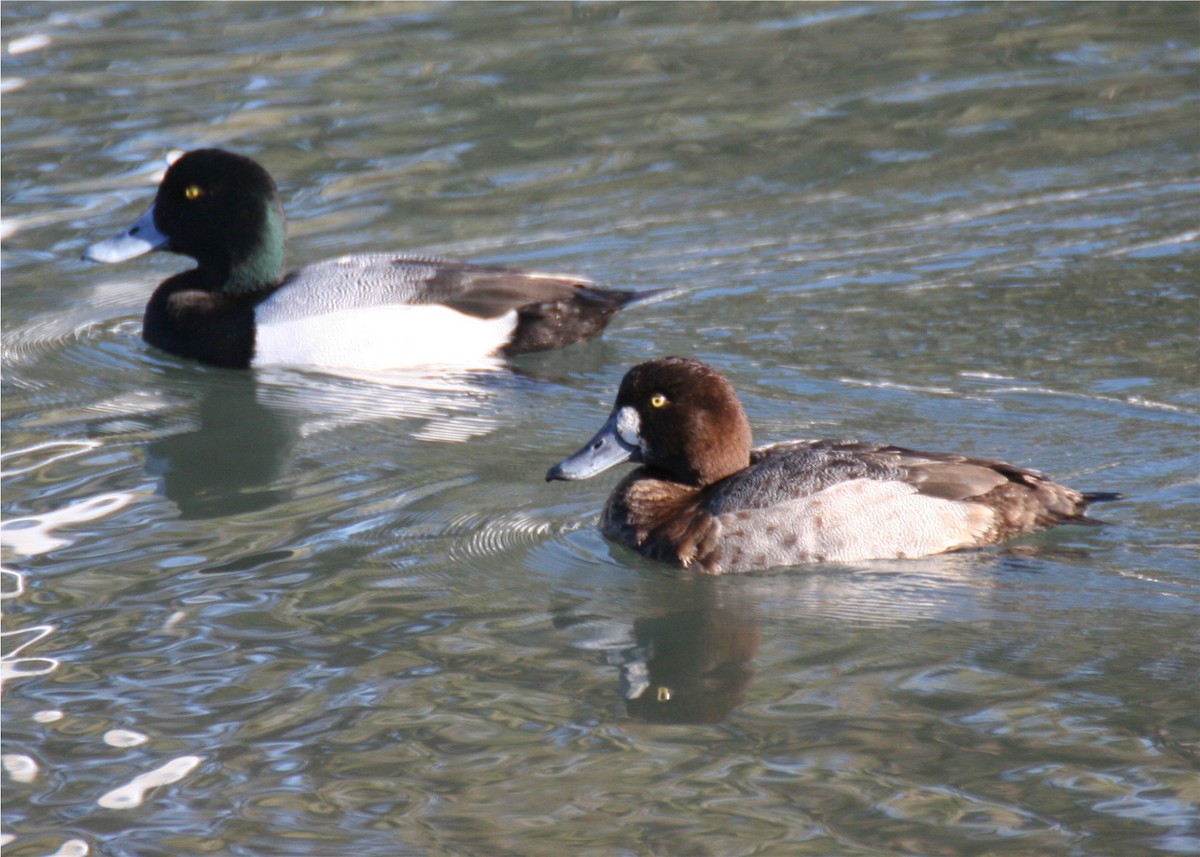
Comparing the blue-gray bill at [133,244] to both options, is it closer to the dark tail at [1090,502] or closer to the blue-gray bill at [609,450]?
the blue-gray bill at [609,450]

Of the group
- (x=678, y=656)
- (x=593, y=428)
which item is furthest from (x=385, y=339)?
(x=678, y=656)

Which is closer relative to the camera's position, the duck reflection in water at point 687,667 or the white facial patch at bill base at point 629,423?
the duck reflection in water at point 687,667

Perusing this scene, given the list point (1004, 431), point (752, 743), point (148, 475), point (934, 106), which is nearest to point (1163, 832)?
point (752, 743)

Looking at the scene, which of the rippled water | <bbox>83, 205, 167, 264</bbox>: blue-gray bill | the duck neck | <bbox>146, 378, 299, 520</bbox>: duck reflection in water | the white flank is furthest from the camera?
<bbox>83, 205, 167, 264</bbox>: blue-gray bill

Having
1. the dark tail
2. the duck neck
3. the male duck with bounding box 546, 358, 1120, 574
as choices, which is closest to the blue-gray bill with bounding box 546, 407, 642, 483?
the male duck with bounding box 546, 358, 1120, 574

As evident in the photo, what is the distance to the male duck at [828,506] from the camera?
6426mm

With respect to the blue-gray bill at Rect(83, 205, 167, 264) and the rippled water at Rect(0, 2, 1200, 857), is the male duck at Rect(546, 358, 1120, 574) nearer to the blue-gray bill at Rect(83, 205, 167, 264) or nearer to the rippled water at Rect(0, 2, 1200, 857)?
the rippled water at Rect(0, 2, 1200, 857)

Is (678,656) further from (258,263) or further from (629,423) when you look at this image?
(258,263)

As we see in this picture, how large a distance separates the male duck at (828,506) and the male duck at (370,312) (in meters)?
2.71

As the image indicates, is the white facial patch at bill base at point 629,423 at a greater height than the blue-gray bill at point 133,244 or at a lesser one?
Result: lesser

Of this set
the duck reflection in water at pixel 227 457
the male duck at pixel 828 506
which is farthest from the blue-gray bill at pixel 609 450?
the duck reflection in water at pixel 227 457

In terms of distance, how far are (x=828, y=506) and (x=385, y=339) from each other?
11.5ft

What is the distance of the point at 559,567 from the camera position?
661 cm

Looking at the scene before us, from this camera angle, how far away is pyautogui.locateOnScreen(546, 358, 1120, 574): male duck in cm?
643
